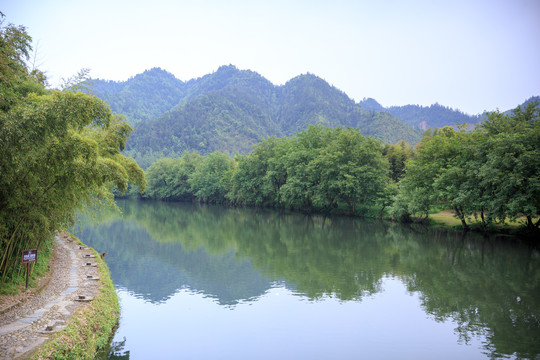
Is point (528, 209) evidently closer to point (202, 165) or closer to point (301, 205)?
point (301, 205)

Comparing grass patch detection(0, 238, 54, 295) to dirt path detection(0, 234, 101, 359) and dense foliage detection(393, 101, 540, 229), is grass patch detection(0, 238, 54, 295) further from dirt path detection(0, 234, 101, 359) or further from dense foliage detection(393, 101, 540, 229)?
dense foliage detection(393, 101, 540, 229)

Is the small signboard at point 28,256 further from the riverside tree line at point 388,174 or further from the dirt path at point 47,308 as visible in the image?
the riverside tree line at point 388,174

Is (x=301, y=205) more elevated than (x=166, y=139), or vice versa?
(x=166, y=139)

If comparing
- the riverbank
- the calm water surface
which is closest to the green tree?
the calm water surface

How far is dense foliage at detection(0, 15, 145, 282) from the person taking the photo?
8422mm

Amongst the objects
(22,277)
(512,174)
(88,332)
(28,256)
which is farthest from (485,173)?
(22,277)

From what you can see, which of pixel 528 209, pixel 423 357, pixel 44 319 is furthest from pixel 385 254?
pixel 44 319

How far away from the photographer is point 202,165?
292 ft

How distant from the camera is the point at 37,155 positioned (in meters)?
8.93

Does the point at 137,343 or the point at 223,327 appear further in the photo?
the point at 223,327

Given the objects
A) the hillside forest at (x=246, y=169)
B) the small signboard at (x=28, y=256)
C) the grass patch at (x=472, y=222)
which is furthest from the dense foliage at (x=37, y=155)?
the grass patch at (x=472, y=222)

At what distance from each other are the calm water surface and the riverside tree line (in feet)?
15.5

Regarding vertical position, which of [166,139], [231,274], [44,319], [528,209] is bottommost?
[231,274]

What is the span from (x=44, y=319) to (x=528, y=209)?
30790mm
